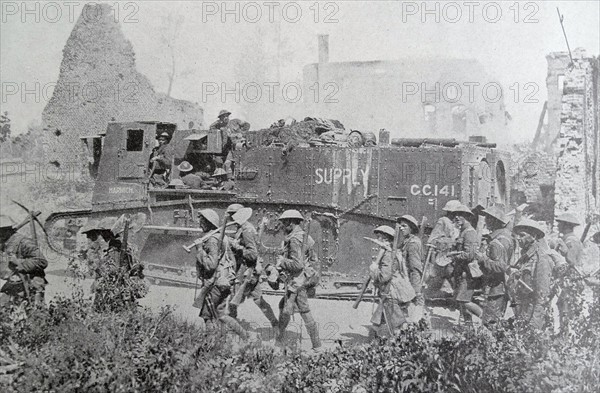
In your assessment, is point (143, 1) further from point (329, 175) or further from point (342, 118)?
point (342, 118)

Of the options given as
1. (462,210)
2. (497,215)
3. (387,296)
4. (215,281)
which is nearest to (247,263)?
(215,281)

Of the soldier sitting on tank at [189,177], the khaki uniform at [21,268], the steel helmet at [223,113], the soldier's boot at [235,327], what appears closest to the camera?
the soldier's boot at [235,327]

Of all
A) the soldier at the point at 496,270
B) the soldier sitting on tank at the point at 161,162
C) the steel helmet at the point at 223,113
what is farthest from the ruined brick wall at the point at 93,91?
the soldier at the point at 496,270

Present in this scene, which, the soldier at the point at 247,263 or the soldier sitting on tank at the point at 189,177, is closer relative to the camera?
the soldier at the point at 247,263

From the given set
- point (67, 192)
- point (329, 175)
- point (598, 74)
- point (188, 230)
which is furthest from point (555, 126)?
point (67, 192)

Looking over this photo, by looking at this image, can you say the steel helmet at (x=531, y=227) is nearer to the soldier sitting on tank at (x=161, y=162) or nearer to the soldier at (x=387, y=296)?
the soldier at (x=387, y=296)

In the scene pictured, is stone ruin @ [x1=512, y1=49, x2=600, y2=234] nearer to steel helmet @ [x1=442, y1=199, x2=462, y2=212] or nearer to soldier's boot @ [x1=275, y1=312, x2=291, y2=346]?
steel helmet @ [x1=442, y1=199, x2=462, y2=212]

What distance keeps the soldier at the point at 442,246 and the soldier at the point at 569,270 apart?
142cm

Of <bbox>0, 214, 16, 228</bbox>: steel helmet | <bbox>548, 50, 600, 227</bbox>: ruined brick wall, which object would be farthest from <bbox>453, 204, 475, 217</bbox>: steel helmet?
<bbox>0, 214, 16, 228</bbox>: steel helmet

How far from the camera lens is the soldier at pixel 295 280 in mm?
7523

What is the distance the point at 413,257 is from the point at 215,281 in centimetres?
250

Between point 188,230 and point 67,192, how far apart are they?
31.5 ft

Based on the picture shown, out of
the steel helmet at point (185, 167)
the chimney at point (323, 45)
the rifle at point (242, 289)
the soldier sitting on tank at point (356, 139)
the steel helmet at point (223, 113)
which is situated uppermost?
the chimney at point (323, 45)

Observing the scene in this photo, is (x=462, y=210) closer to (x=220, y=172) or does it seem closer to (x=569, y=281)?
(x=569, y=281)
